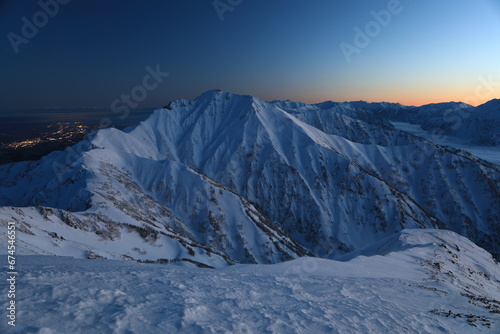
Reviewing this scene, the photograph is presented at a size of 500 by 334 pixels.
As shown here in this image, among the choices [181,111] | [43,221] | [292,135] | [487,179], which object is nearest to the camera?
[43,221]

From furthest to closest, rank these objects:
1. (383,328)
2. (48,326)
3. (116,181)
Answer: (116,181) < (383,328) < (48,326)

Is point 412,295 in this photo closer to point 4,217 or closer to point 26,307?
point 26,307

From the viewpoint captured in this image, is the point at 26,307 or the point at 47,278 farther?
the point at 47,278

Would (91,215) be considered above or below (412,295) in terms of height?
below

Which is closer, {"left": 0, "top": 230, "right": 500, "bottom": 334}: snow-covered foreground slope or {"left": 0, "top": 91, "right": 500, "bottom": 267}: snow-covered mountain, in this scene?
{"left": 0, "top": 230, "right": 500, "bottom": 334}: snow-covered foreground slope

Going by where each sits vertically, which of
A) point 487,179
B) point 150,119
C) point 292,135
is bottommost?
point 487,179

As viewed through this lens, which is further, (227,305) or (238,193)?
(238,193)

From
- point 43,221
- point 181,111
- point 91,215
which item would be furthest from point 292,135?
point 43,221

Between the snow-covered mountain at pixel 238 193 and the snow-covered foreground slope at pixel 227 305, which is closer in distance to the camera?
the snow-covered foreground slope at pixel 227 305
